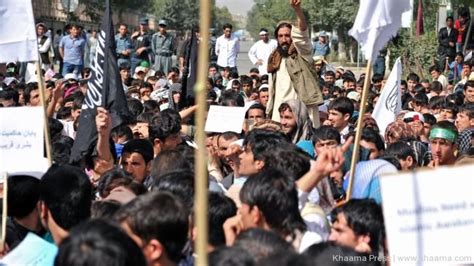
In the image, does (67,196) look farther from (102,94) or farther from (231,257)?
(102,94)

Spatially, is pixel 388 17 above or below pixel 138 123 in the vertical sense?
above

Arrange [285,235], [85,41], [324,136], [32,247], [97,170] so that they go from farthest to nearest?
1. [85,41]
2. [324,136]
3. [97,170]
4. [285,235]
5. [32,247]

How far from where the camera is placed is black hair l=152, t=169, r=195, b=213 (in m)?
4.81

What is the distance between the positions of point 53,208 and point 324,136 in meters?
3.38

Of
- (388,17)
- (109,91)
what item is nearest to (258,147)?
Result: (388,17)

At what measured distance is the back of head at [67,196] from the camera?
4.62 meters

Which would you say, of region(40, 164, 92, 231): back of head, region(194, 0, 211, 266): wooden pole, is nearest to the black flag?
region(40, 164, 92, 231): back of head

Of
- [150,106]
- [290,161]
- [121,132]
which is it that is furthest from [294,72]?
[290,161]

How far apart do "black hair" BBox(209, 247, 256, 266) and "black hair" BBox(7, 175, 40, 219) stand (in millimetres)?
1670

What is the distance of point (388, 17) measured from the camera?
6180mm

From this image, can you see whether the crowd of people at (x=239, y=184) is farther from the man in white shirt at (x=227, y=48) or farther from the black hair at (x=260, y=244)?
the man in white shirt at (x=227, y=48)

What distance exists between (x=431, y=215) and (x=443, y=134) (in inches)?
166

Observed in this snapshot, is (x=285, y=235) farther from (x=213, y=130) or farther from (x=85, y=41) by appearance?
(x=85, y=41)

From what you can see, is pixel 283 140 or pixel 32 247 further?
pixel 283 140
